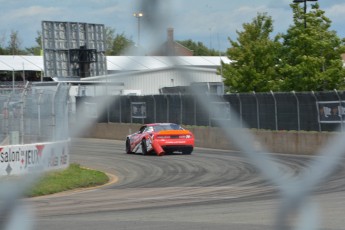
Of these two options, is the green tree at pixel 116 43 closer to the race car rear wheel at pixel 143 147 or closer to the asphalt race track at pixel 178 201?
the asphalt race track at pixel 178 201

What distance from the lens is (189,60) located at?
246 cm

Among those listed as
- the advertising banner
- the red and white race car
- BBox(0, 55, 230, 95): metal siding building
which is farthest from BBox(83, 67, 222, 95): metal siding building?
the red and white race car

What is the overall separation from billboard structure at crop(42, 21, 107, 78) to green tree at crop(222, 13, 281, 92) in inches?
26.2

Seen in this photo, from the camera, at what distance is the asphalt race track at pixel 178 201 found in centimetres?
1179

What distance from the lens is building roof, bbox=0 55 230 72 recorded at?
233cm

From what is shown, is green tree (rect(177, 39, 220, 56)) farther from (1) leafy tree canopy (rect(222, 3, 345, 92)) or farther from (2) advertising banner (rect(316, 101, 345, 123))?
(2) advertising banner (rect(316, 101, 345, 123))

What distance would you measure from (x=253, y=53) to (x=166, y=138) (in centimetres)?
2318

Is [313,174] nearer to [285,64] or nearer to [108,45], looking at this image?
[108,45]

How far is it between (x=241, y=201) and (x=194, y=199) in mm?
1378

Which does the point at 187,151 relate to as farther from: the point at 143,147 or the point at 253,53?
the point at 253,53

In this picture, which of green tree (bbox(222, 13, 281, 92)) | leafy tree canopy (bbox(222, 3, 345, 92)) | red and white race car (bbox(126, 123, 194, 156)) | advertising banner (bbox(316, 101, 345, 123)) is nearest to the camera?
green tree (bbox(222, 13, 281, 92))

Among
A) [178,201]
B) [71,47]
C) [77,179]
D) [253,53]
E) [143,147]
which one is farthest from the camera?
[143,147]

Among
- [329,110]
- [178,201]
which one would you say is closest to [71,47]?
[178,201]

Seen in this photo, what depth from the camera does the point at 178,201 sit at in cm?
1633
